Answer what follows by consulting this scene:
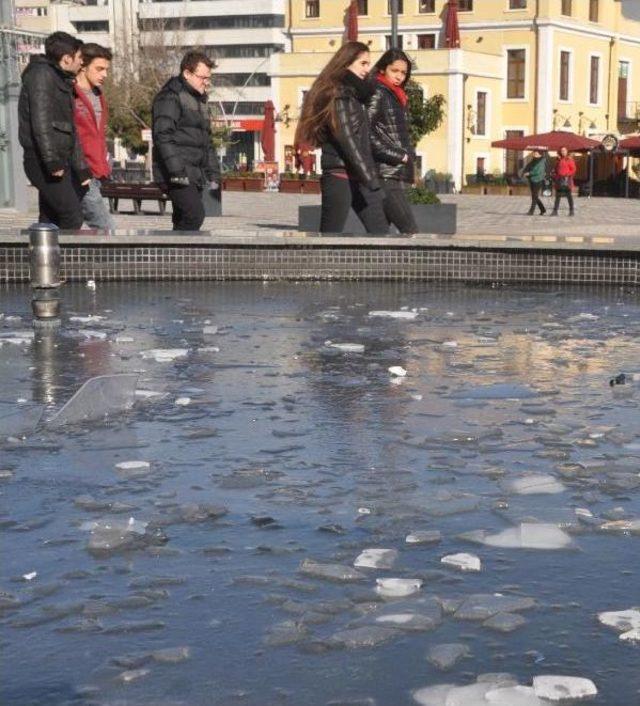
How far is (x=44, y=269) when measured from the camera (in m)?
8.02

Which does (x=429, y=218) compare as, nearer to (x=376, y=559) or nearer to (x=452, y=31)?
(x=376, y=559)

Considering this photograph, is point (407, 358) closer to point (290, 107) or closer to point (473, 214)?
point (473, 214)

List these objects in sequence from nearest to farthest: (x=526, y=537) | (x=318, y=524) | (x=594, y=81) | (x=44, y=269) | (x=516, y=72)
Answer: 1. (x=526, y=537)
2. (x=318, y=524)
3. (x=44, y=269)
4. (x=516, y=72)
5. (x=594, y=81)

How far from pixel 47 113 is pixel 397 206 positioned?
9.35 ft

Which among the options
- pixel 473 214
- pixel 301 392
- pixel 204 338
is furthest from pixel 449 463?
pixel 473 214

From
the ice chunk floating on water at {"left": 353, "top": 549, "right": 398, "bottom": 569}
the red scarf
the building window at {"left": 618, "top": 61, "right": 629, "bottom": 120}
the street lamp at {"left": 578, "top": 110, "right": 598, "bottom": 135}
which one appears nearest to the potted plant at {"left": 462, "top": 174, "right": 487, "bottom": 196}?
the street lamp at {"left": 578, "top": 110, "right": 598, "bottom": 135}

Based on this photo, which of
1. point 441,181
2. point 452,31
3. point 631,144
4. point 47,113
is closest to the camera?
point 47,113

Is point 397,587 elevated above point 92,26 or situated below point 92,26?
below

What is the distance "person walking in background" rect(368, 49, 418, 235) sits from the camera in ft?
32.1

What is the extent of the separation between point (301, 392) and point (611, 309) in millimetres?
3754

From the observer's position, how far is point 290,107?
6388 centimetres

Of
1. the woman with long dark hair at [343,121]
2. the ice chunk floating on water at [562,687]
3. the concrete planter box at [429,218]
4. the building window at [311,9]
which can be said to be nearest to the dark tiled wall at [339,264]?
the woman with long dark hair at [343,121]

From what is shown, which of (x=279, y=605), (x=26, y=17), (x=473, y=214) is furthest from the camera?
(x=26, y=17)

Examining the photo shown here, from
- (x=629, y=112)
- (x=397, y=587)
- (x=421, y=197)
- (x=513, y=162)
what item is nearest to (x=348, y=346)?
A: (x=397, y=587)
